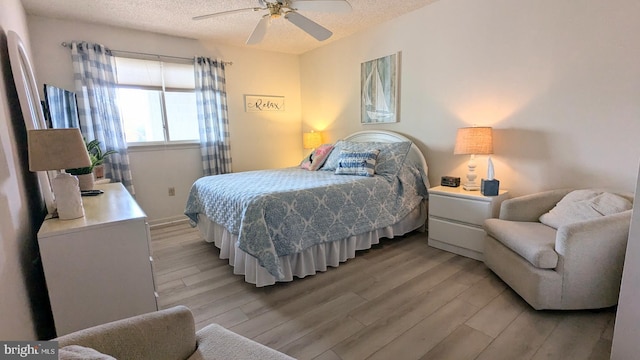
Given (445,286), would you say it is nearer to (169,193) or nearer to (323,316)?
(323,316)

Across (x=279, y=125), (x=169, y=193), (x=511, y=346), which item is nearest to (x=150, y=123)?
(x=169, y=193)

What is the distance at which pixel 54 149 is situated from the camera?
135 cm

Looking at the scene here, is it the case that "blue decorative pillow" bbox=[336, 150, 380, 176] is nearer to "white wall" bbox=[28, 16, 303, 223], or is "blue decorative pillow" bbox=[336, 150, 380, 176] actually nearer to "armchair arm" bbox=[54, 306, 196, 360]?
"white wall" bbox=[28, 16, 303, 223]

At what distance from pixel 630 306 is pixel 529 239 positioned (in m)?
0.65

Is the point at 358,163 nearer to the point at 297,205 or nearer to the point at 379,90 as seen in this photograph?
the point at 297,205

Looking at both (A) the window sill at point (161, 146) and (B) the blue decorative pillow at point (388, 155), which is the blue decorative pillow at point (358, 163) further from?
(A) the window sill at point (161, 146)

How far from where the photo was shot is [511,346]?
5.30 feet

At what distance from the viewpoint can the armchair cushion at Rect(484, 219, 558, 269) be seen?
1.85 m

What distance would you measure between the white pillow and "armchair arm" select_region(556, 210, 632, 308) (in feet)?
0.39

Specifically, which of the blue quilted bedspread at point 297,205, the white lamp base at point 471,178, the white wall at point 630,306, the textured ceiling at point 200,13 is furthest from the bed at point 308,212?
the white wall at point 630,306

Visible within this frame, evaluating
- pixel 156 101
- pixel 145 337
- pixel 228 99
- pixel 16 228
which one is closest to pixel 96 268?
pixel 16 228

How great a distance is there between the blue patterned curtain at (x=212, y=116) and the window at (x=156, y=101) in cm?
14

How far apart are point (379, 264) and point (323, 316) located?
0.92 meters

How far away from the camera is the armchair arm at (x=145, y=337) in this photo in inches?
33.4
